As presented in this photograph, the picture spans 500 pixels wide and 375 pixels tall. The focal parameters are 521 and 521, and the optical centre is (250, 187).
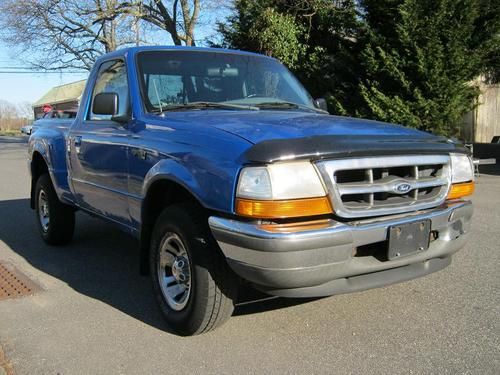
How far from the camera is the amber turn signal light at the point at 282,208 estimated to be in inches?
109

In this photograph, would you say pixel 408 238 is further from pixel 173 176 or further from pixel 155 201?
pixel 155 201

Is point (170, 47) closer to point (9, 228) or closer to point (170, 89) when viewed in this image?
point (170, 89)

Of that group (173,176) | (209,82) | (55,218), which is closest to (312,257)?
(173,176)

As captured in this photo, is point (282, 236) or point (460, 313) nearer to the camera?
point (282, 236)

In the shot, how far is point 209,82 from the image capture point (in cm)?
432

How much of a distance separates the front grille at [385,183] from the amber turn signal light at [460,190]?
118 mm

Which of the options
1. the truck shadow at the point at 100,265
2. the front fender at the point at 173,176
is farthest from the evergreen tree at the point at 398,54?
the front fender at the point at 173,176

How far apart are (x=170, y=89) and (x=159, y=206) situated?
38.7 inches

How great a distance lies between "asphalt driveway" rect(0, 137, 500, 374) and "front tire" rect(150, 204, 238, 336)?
174 millimetres

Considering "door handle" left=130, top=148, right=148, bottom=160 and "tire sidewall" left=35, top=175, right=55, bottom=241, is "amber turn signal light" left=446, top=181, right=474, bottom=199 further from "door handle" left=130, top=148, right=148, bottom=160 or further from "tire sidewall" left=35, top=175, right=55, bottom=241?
"tire sidewall" left=35, top=175, right=55, bottom=241

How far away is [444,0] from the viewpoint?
11.2 m

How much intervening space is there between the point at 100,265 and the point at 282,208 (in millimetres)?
3027

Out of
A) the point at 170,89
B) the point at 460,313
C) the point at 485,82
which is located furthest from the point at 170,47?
the point at 485,82

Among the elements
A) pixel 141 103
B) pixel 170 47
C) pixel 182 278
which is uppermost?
pixel 170 47
